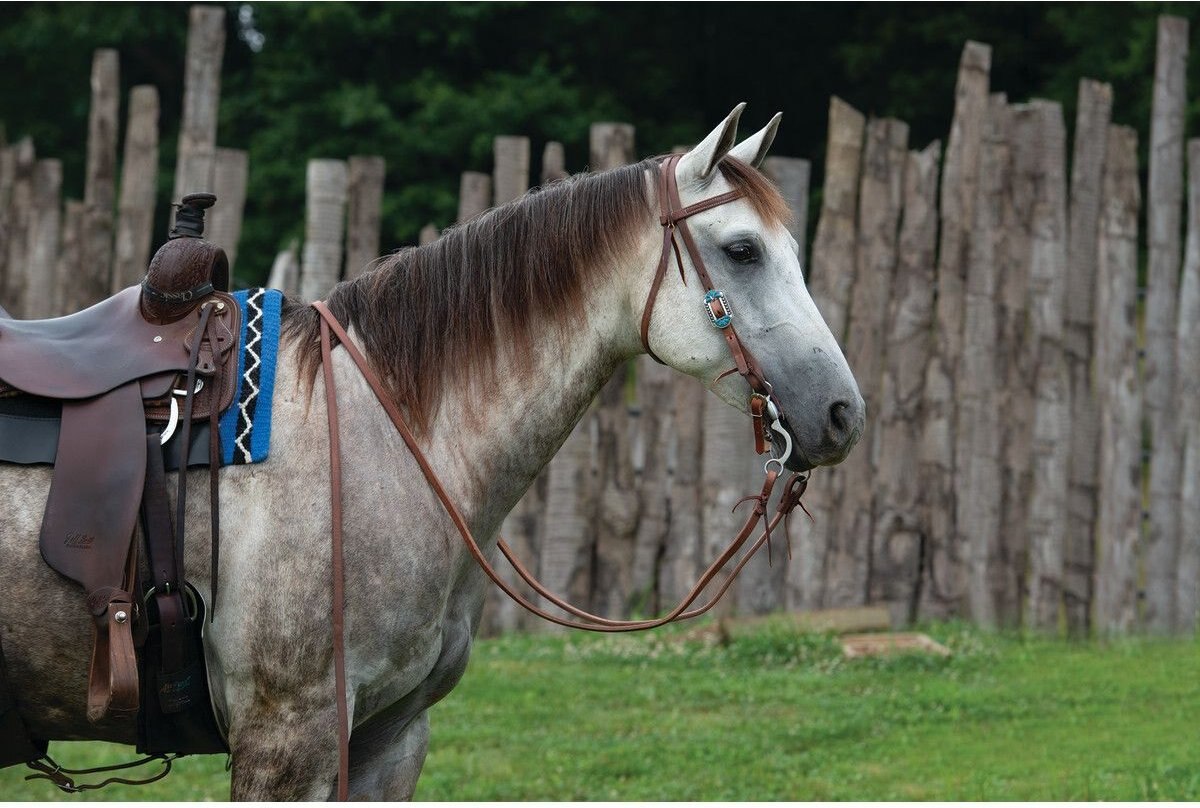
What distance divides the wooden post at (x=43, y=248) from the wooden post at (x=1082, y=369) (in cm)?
751

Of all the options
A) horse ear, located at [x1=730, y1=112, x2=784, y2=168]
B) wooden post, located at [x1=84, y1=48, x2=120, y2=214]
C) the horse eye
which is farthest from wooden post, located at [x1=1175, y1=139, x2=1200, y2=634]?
wooden post, located at [x1=84, y1=48, x2=120, y2=214]

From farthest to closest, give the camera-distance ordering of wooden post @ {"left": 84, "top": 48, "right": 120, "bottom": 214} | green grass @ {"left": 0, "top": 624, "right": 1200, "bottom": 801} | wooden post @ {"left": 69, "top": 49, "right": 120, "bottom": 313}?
wooden post @ {"left": 84, "top": 48, "right": 120, "bottom": 214}
wooden post @ {"left": 69, "top": 49, "right": 120, "bottom": 313}
green grass @ {"left": 0, "top": 624, "right": 1200, "bottom": 801}

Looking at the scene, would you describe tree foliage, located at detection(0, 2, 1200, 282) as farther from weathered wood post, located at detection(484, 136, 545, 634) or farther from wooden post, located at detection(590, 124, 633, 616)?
wooden post, located at detection(590, 124, 633, 616)

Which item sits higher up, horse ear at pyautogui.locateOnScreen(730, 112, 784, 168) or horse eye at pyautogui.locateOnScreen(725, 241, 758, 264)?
horse ear at pyautogui.locateOnScreen(730, 112, 784, 168)

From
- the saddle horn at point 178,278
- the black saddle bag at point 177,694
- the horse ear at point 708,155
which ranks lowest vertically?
the black saddle bag at point 177,694

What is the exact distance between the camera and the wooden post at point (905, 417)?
7.84m

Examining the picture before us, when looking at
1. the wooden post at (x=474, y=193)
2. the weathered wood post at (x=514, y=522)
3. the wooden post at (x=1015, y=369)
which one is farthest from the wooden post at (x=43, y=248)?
the wooden post at (x=1015, y=369)

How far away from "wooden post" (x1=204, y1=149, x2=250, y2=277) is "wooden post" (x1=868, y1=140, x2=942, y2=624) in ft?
14.1

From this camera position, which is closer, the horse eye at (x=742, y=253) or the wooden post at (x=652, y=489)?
the horse eye at (x=742, y=253)

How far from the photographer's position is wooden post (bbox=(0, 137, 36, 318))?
1027 centimetres

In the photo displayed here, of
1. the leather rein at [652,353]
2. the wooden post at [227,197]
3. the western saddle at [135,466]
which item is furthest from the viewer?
the wooden post at [227,197]

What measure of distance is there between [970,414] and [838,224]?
1413 mm

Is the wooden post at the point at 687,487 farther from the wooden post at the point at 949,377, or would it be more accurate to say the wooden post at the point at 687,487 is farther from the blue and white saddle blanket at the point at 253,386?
the blue and white saddle blanket at the point at 253,386

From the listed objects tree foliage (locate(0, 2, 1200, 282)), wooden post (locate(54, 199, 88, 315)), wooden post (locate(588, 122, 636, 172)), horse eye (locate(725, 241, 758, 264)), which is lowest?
horse eye (locate(725, 241, 758, 264))
